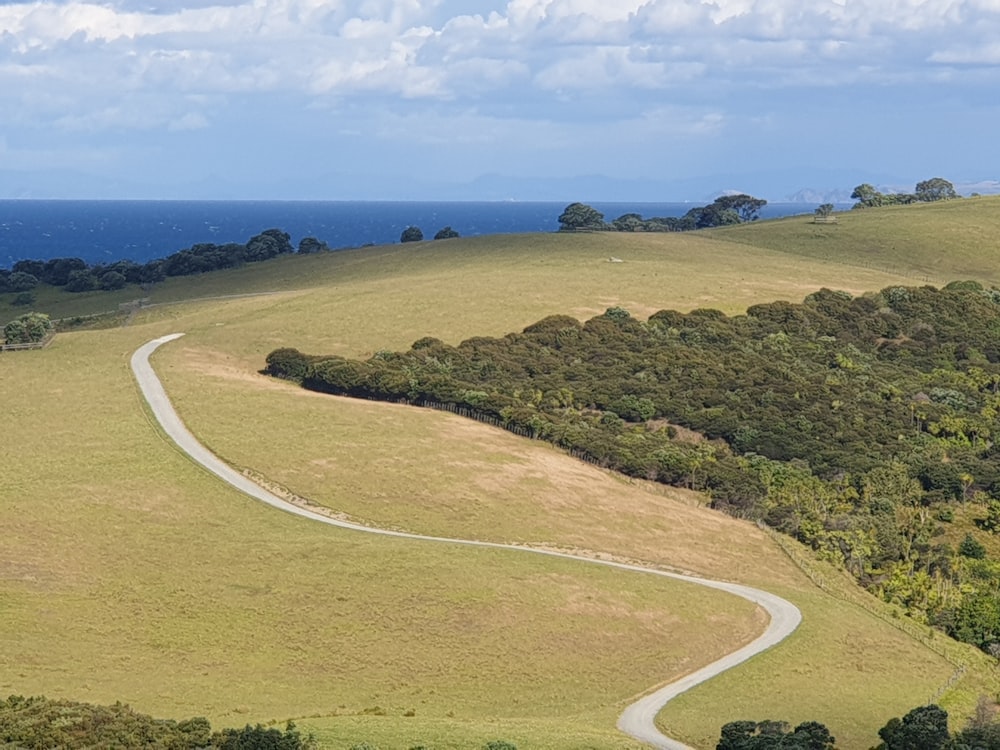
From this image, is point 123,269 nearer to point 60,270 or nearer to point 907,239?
point 60,270

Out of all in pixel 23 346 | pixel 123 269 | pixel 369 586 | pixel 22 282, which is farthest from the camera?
pixel 123 269

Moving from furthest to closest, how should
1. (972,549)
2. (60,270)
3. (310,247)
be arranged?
(310,247)
(60,270)
(972,549)

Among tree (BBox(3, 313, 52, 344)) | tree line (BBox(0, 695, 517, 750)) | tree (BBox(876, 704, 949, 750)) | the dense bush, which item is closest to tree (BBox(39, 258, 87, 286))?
tree (BBox(3, 313, 52, 344))

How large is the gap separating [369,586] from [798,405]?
48.7 metres

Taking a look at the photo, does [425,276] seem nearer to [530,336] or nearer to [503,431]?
[530,336]

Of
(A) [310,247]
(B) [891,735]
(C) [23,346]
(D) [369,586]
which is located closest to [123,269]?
(A) [310,247]

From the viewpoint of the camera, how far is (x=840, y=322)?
11925cm

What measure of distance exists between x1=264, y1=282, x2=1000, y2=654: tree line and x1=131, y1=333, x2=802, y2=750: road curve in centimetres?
1050

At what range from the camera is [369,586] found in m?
59.6

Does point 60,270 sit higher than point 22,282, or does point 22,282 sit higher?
point 60,270

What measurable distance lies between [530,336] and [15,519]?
53943 millimetres

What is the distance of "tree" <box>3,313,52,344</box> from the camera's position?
111 m

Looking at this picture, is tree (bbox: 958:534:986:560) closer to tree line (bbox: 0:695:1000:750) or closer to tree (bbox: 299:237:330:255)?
tree line (bbox: 0:695:1000:750)

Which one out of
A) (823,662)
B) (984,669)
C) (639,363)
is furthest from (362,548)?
(639,363)
